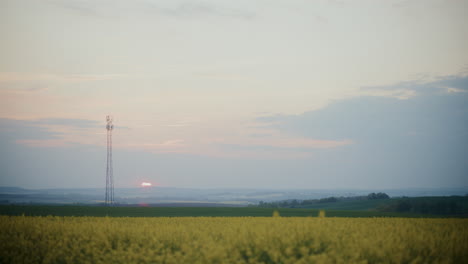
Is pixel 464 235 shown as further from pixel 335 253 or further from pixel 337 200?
pixel 337 200

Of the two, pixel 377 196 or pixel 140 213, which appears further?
pixel 377 196

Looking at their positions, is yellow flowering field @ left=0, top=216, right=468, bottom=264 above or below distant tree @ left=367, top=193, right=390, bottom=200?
above

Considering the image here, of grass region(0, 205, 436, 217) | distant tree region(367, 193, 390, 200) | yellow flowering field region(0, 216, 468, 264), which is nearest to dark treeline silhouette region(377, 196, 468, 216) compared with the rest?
grass region(0, 205, 436, 217)

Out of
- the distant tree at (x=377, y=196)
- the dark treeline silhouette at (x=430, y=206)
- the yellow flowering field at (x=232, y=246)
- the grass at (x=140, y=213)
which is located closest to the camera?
the yellow flowering field at (x=232, y=246)

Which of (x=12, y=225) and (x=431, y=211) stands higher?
(x=12, y=225)

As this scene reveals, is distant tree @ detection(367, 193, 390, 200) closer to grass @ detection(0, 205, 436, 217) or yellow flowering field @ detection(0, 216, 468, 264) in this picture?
grass @ detection(0, 205, 436, 217)

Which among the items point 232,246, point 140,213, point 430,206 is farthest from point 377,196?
point 232,246

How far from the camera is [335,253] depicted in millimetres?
11734

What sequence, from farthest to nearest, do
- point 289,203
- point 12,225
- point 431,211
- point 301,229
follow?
point 289,203 < point 431,211 < point 12,225 < point 301,229

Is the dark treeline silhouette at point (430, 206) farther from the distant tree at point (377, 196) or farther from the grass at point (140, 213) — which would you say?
the distant tree at point (377, 196)

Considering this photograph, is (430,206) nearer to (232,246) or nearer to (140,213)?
(140,213)

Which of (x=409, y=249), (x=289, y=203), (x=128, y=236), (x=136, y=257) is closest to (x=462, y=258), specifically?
(x=409, y=249)

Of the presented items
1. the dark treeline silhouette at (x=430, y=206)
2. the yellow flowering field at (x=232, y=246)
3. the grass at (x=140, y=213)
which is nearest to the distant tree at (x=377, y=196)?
the dark treeline silhouette at (x=430, y=206)

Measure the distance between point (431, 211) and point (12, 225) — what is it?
66.0 m
